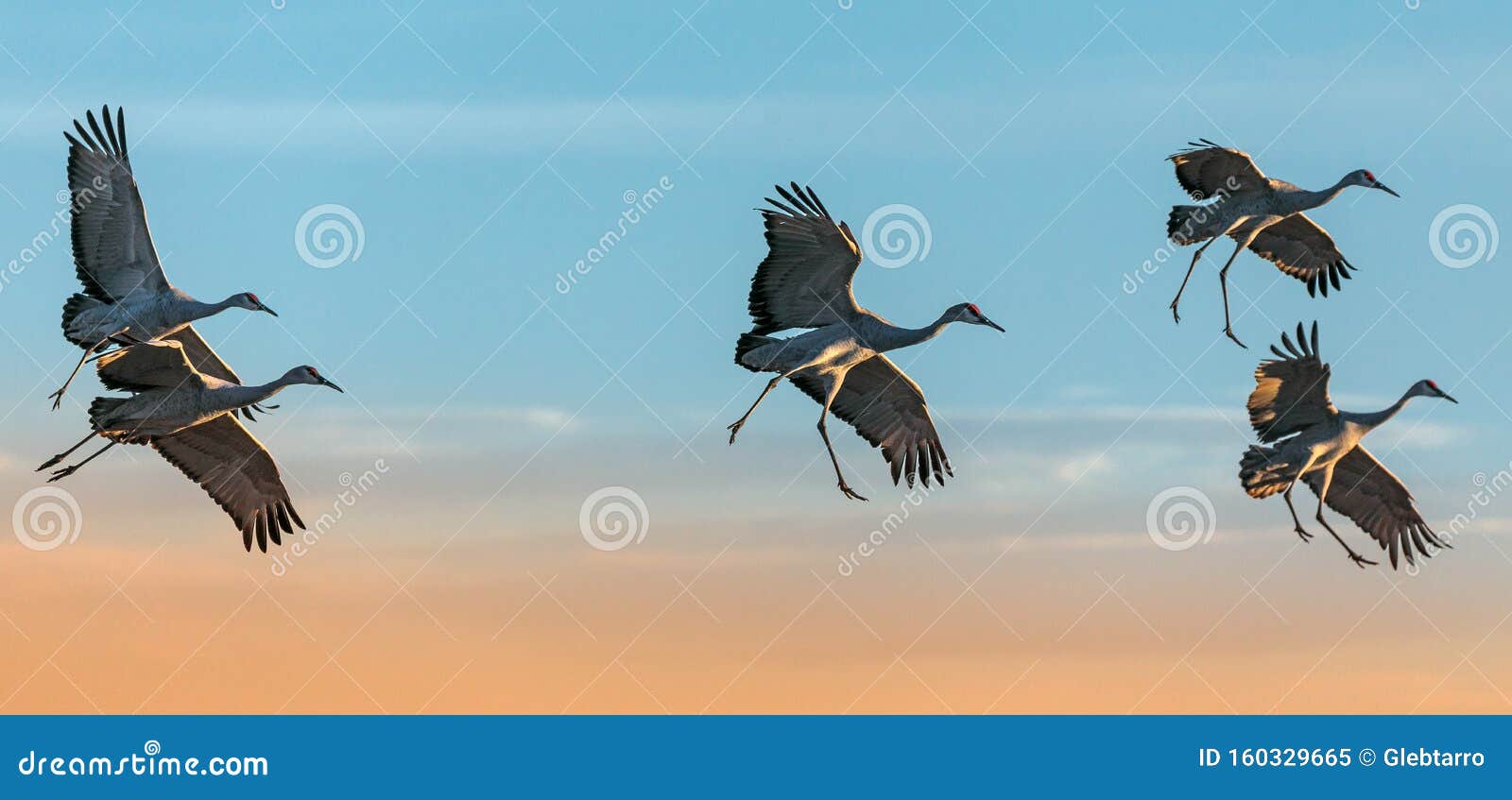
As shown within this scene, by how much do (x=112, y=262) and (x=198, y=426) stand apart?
9.10ft

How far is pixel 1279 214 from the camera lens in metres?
31.7

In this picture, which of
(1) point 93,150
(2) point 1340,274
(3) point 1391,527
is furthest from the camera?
(2) point 1340,274

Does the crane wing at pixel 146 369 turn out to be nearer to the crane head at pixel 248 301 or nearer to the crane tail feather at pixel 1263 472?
the crane head at pixel 248 301

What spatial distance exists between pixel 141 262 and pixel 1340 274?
65.9 feet

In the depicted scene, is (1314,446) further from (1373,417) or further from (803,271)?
(803,271)

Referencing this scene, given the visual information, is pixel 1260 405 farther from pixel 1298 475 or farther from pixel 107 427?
pixel 107 427

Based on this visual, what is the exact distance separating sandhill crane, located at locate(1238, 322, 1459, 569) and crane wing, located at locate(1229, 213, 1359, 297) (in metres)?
4.03

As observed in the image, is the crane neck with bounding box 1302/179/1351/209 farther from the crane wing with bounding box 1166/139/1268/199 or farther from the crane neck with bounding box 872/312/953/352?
the crane neck with bounding box 872/312/953/352

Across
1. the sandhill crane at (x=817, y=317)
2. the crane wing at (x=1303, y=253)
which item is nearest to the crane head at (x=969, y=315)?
the sandhill crane at (x=817, y=317)

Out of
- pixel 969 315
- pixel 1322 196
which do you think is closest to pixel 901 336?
pixel 969 315

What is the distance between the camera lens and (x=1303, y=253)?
33.8 m

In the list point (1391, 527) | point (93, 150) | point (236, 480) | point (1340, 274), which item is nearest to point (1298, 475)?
point (1391, 527)

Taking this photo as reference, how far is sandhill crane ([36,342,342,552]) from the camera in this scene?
1107 inches

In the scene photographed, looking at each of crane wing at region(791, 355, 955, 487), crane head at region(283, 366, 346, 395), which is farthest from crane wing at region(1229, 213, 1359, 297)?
crane head at region(283, 366, 346, 395)
